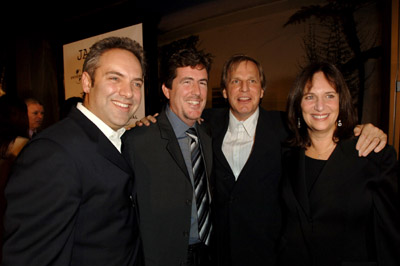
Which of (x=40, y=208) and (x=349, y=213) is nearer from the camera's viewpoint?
(x=40, y=208)

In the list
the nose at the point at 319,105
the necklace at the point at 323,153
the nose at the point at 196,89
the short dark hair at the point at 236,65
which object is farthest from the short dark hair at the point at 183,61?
the necklace at the point at 323,153

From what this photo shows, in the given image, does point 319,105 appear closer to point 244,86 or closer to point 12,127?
point 244,86

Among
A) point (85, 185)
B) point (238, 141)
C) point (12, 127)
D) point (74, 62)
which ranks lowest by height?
point (85, 185)

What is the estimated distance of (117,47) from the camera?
143 centimetres

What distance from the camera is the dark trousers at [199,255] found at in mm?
1695

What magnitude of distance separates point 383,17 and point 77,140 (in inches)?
118

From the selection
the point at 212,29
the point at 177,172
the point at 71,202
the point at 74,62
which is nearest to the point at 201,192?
the point at 177,172

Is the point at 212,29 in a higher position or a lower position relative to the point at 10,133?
higher

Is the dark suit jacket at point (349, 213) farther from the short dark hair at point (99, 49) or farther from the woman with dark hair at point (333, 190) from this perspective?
the short dark hair at point (99, 49)

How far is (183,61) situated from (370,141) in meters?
1.43

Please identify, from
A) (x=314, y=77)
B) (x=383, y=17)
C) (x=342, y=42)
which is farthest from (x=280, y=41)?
(x=314, y=77)

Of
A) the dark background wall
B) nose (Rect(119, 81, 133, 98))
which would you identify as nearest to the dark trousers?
nose (Rect(119, 81, 133, 98))

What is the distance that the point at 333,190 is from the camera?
145 centimetres

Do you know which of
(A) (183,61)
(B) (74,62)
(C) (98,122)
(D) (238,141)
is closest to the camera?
(C) (98,122)
